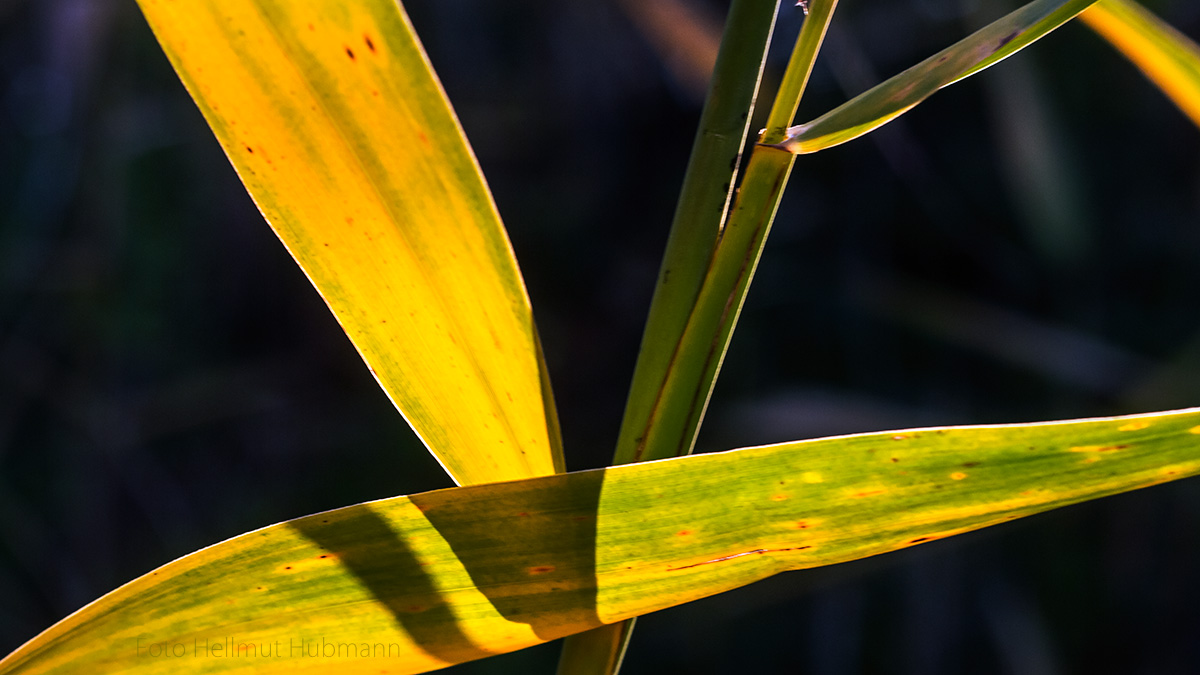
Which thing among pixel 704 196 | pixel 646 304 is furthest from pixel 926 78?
pixel 646 304

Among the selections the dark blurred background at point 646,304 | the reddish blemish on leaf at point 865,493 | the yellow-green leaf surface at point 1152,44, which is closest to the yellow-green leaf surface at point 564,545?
the reddish blemish on leaf at point 865,493

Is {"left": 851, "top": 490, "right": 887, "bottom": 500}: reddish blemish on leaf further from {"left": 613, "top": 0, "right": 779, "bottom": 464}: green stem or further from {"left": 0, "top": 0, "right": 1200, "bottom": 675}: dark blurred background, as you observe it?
{"left": 0, "top": 0, "right": 1200, "bottom": 675}: dark blurred background

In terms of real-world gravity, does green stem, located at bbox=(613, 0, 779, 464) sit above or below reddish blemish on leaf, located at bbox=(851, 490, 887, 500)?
above

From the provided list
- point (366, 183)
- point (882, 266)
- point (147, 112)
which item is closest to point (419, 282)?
point (366, 183)

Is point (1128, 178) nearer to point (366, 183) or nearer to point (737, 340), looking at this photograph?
point (737, 340)

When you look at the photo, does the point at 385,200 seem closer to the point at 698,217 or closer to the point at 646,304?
the point at 698,217

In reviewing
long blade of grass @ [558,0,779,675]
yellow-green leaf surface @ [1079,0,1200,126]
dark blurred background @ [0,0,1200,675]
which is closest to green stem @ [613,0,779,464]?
long blade of grass @ [558,0,779,675]
